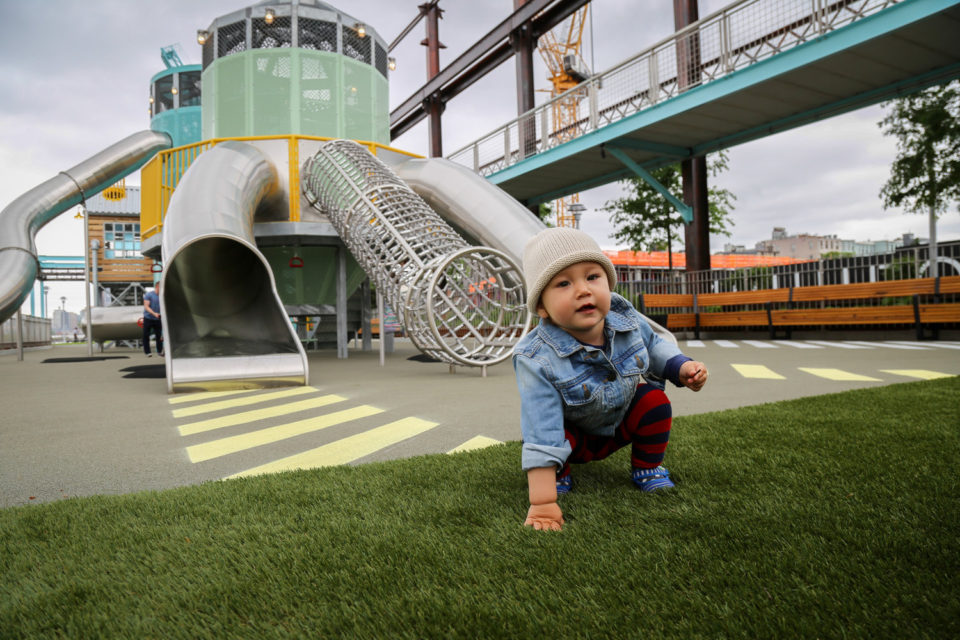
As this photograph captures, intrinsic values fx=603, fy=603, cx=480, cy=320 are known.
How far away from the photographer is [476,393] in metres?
5.54

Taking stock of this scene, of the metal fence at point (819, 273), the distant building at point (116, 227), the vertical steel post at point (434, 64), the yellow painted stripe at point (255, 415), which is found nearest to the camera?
the yellow painted stripe at point (255, 415)

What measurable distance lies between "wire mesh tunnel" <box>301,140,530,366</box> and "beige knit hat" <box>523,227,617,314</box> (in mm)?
4544

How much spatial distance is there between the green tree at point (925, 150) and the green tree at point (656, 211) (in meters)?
4.72

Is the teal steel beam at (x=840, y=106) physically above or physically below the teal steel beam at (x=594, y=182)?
above

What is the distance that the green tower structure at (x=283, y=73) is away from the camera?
11688 mm

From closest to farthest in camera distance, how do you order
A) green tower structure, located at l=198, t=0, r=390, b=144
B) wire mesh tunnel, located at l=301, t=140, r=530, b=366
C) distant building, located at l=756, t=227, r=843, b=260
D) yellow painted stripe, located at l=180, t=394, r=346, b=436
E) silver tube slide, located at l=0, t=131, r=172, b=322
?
1. yellow painted stripe, located at l=180, t=394, r=346, b=436
2. wire mesh tunnel, located at l=301, t=140, r=530, b=366
3. silver tube slide, located at l=0, t=131, r=172, b=322
4. green tower structure, located at l=198, t=0, r=390, b=144
5. distant building, located at l=756, t=227, r=843, b=260

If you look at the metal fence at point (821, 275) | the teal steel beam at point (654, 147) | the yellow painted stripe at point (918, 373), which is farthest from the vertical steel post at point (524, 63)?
the yellow painted stripe at point (918, 373)

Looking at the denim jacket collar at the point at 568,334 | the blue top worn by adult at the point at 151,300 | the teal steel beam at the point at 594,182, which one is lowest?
the denim jacket collar at the point at 568,334

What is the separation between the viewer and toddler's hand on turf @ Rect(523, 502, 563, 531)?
179 cm

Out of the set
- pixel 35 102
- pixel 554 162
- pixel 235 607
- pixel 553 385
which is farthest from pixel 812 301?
pixel 35 102

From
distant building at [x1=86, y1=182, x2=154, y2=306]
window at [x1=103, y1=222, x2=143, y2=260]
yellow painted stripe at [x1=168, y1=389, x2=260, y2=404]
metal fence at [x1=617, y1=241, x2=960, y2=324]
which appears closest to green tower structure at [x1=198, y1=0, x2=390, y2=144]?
yellow painted stripe at [x1=168, y1=389, x2=260, y2=404]

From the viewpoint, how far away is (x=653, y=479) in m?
2.16

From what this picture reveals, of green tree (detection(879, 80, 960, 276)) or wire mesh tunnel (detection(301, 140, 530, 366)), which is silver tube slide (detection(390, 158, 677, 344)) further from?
green tree (detection(879, 80, 960, 276))

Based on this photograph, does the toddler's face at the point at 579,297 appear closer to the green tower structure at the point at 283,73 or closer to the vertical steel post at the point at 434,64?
the green tower structure at the point at 283,73
